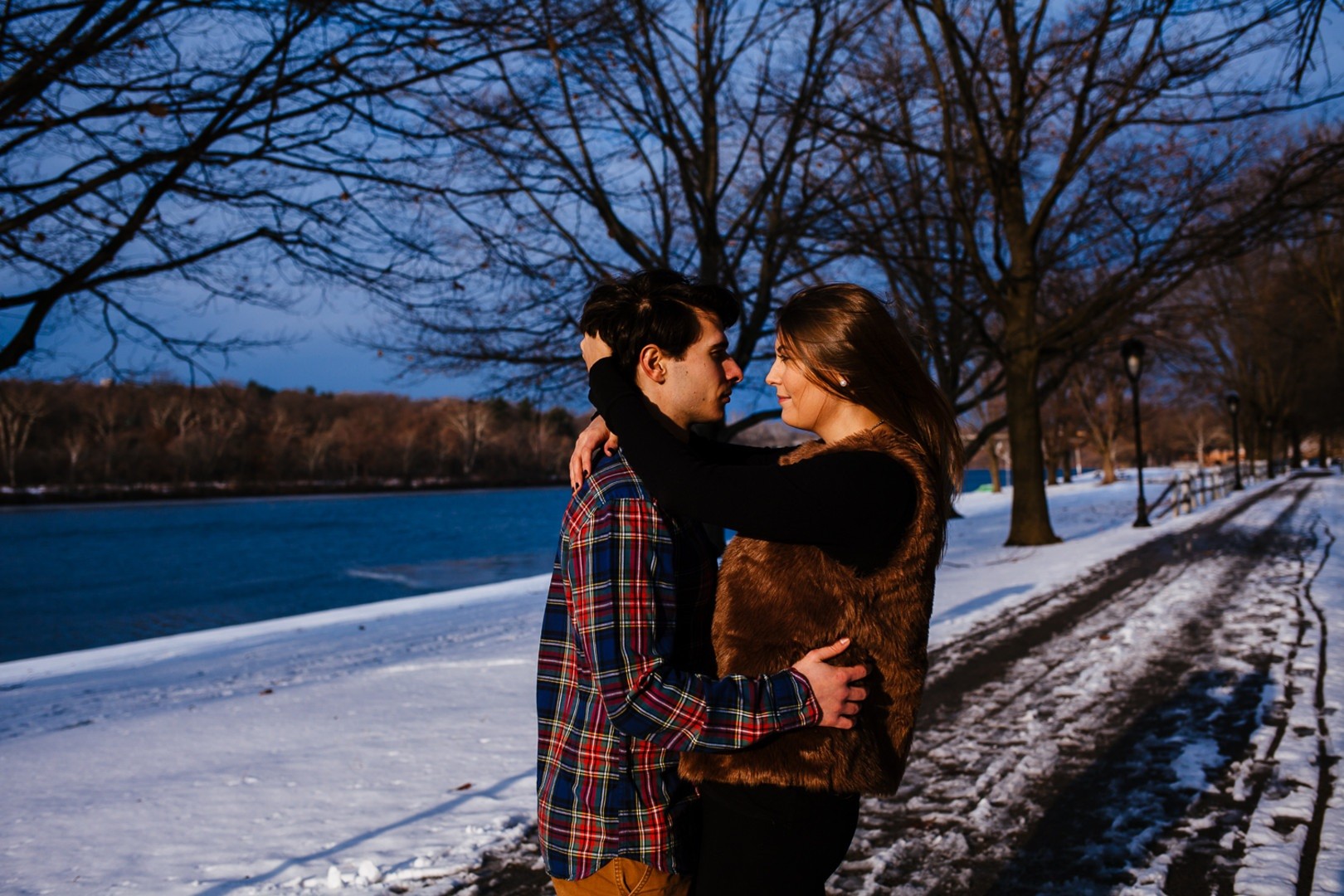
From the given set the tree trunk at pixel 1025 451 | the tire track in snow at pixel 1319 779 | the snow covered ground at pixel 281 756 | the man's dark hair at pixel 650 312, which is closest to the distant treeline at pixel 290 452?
the tree trunk at pixel 1025 451

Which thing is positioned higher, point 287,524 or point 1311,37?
point 1311,37

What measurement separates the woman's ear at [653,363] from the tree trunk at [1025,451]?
1522 centimetres

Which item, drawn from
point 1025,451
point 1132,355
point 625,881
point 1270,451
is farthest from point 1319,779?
point 1270,451

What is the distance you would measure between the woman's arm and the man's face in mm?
167

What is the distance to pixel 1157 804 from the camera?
423 centimetres

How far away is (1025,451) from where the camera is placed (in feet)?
54.5

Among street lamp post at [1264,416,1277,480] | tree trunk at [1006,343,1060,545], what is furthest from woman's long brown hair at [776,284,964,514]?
street lamp post at [1264,416,1277,480]

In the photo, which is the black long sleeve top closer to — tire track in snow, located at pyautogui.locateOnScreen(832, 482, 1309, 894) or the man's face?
the man's face

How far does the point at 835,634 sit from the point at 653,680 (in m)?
0.35

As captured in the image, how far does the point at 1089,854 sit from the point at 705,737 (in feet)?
9.97

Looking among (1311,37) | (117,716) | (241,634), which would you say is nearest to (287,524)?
(241,634)

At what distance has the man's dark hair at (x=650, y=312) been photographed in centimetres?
178

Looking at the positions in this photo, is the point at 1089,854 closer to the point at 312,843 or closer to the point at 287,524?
the point at 312,843

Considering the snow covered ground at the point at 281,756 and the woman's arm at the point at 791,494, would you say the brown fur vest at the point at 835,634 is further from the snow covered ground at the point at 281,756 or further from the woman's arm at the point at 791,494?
the snow covered ground at the point at 281,756
